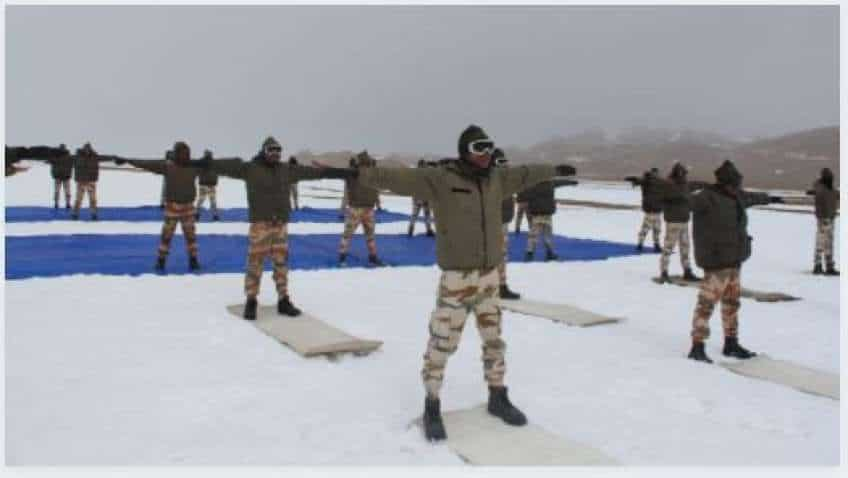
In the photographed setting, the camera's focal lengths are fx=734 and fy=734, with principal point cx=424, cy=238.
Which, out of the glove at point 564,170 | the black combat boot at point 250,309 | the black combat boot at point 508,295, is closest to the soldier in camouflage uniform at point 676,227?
the black combat boot at point 508,295

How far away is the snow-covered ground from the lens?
5434 millimetres

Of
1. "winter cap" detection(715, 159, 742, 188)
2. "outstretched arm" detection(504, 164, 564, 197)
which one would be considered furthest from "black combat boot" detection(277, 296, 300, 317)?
"winter cap" detection(715, 159, 742, 188)

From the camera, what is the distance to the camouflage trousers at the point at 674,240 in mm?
13258

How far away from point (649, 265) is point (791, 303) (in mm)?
4364

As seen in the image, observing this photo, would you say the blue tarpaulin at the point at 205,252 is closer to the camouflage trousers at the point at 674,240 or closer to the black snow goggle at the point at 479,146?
the camouflage trousers at the point at 674,240

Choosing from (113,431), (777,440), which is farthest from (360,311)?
(777,440)

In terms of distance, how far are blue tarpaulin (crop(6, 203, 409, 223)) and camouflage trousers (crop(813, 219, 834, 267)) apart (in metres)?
14.1

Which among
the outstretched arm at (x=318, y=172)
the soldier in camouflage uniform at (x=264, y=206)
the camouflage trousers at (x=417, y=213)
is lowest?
the camouflage trousers at (x=417, y=213)

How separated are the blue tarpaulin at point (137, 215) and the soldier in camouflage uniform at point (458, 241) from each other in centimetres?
1839

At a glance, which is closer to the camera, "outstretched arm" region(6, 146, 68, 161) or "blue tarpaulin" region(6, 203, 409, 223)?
"outstretched arm" region(6, 146, 68, 161)

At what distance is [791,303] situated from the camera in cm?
1180

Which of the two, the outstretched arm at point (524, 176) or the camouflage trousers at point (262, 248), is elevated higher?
Result: the outstretched arm at point (524, 176)

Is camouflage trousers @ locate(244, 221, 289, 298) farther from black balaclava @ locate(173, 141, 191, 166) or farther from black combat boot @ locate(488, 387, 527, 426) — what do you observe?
black combat boot @ locate(488, 387, 527, 426)

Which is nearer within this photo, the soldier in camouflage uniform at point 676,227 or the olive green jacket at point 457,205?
the olive green jacket at point 457,205
